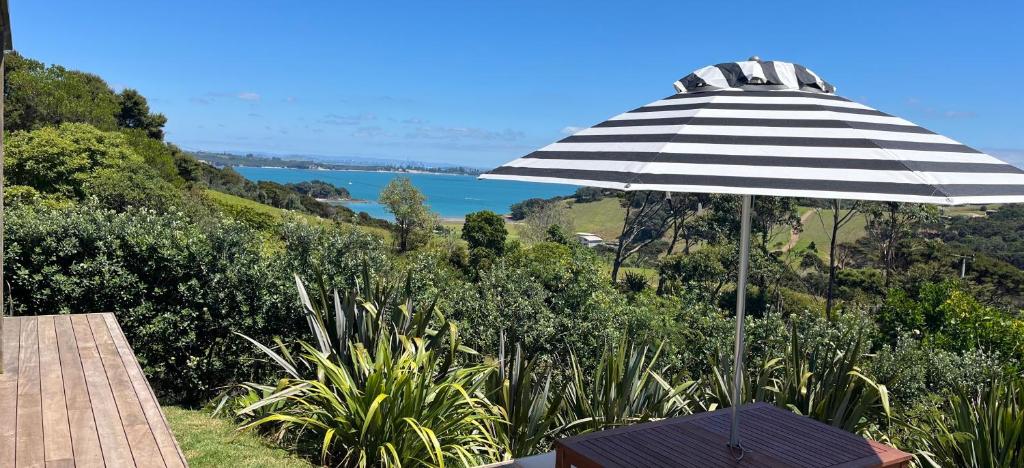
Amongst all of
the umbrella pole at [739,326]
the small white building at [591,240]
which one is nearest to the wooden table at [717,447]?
the umbrella pole at [739,326]

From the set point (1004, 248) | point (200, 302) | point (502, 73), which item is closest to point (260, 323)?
point (200, 302)

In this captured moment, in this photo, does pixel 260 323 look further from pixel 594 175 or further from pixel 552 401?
pixel 594 175

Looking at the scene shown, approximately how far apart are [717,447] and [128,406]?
9.87 feet

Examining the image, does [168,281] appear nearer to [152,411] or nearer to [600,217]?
[152,411]

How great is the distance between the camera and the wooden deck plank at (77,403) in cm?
297

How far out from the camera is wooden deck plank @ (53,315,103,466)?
297cm

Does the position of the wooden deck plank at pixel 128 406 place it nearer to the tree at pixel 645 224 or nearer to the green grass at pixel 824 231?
the tree at pixel 645 224

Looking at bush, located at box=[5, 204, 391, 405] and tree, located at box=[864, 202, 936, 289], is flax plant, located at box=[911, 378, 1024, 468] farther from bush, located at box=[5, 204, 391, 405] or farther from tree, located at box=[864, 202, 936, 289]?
tree, located at box=[864, 202, 936, 289]

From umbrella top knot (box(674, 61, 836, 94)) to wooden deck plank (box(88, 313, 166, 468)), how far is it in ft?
8.86

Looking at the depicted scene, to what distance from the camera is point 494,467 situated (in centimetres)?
334

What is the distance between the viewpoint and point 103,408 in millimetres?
3545

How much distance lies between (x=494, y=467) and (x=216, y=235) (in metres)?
4.61

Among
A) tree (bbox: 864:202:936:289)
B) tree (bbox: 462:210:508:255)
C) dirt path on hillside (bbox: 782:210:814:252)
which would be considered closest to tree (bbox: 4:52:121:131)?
tree (bbox: 462:210:508:255)

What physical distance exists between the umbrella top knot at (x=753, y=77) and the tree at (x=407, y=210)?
42.4 meters
